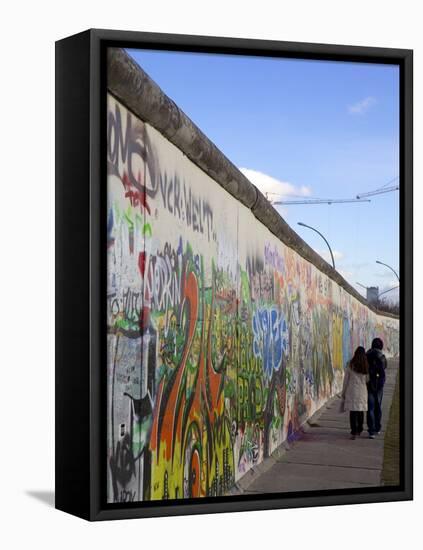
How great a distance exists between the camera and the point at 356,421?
13906 millimetres

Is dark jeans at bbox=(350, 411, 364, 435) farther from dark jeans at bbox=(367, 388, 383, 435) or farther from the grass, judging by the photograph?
the grass

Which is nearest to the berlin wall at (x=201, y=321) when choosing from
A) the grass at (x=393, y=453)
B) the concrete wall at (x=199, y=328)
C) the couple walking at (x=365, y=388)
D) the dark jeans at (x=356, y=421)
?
the concrete wall at (x=199, y=328)

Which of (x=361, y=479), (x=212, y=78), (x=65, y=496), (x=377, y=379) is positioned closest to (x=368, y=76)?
(x=212, y=78)

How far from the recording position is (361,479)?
13.6 metres

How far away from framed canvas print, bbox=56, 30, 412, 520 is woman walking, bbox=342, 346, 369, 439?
2 centimetres

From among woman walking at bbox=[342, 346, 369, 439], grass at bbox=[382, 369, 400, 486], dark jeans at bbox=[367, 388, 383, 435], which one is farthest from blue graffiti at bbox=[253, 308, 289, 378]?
grass at bbox=[382, 369, 400, 486]

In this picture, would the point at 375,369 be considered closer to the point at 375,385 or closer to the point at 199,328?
the point at 375,385

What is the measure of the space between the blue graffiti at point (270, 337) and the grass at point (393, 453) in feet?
3.81

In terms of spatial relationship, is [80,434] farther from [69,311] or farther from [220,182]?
[220,182]

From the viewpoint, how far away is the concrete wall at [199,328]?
12102 mm

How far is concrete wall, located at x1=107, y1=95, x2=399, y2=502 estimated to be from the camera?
12102 millimetres

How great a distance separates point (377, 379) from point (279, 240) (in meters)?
1.61

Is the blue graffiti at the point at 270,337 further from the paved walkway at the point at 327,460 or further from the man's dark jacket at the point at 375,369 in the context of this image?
the man's dark jacket at the point at 375,369

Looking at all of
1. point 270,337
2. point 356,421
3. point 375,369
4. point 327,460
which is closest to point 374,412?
point 356,421
